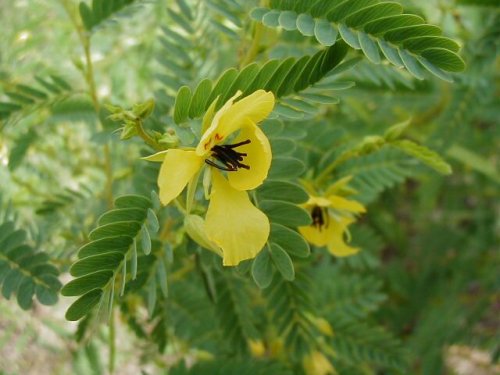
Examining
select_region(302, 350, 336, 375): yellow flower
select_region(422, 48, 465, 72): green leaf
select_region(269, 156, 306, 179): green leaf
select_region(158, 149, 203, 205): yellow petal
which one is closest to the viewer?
select_region(158, 149, 203, 205): yellow petal

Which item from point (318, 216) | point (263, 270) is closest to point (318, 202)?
point (318, 216)

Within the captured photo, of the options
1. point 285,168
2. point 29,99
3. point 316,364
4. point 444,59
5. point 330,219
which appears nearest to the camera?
point 444,59

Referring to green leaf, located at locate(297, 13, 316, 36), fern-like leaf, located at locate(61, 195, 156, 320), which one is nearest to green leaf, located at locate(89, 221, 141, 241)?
fern-like leaf, located at locate(61, 195, 156, 320)

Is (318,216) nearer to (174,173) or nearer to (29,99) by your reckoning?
(174,173)

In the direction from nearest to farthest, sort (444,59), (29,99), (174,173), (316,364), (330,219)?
(174,173)
(444,59)
(330,219)
(29,99)
(316,364)

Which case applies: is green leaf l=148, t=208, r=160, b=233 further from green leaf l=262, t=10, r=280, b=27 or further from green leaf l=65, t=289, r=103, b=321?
green leaf l=262, t=10, r=280, b=27

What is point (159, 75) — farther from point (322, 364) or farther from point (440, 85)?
point (440, 85)

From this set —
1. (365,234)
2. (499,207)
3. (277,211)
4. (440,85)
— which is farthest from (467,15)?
(277,211)
